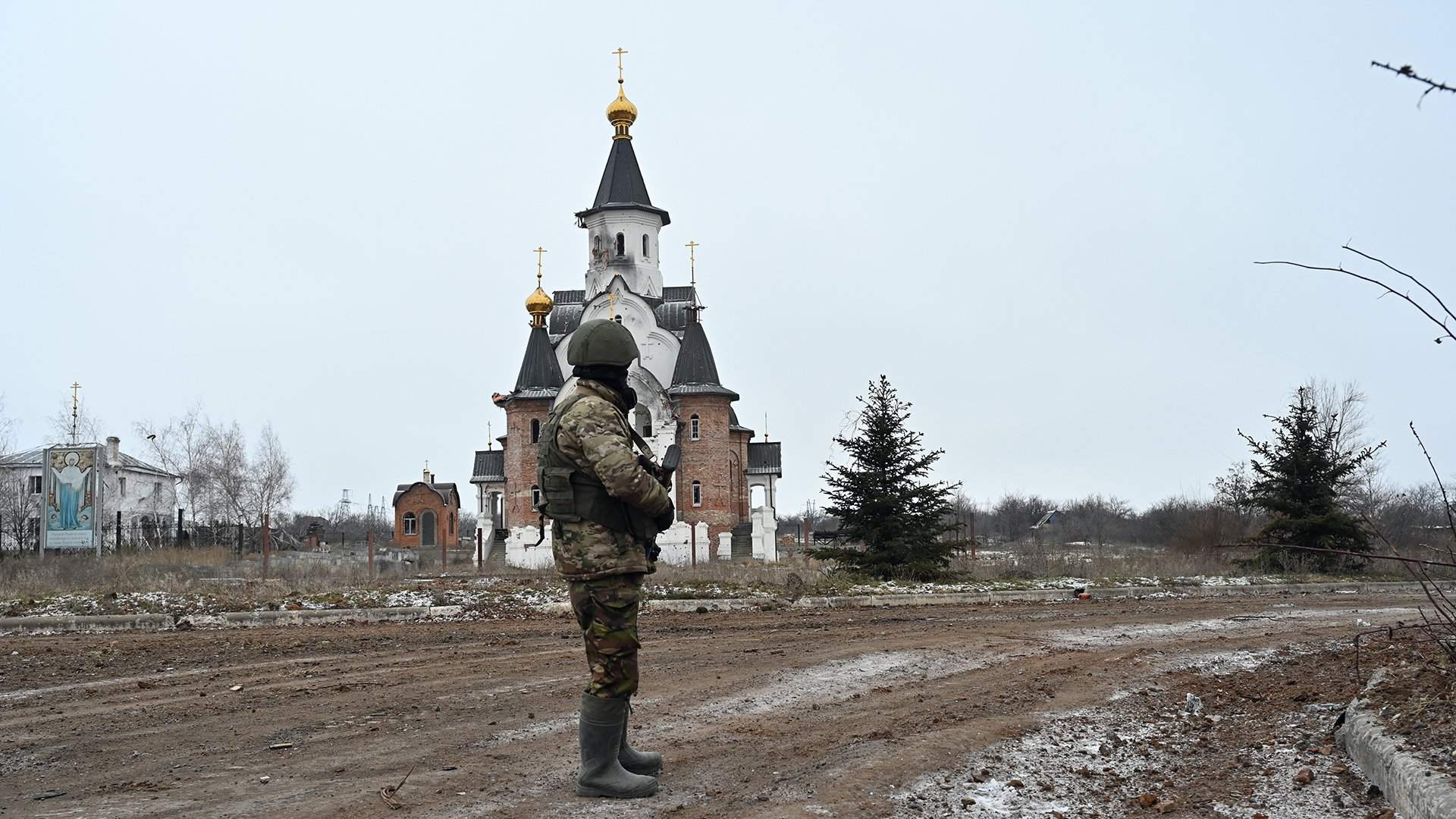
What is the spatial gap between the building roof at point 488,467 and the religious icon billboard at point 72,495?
25.9 meters

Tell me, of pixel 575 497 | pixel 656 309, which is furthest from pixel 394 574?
pixel 656 309

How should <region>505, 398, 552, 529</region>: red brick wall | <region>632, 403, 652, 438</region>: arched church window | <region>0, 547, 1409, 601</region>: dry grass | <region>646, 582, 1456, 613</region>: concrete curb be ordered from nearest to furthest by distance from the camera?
1. <region>646, 582, 1456, 613</region>: concrete curb
2. <region>0, 547, 1409, 601</region>: dry grass
3. <region>632, 403, 652, 438</region>: arched church window
4. <region>505, 398, 552, 529</region>: red brick wall

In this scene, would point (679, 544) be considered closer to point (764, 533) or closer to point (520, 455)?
point (764, 533)

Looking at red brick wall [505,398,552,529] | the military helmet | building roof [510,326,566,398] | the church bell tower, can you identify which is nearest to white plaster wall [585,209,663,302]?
the church bell tower

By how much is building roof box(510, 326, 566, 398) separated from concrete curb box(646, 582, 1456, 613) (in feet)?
97.8

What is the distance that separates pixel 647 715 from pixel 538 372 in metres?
41.1

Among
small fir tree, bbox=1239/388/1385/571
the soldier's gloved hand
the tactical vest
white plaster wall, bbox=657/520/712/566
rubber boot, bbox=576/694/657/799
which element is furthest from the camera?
white plaster wall, bbox=657/520/712/566

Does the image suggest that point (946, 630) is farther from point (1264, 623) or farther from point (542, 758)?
point (542, 758)

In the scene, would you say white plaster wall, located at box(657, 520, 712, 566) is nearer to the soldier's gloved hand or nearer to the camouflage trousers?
the soldier's gloved hand

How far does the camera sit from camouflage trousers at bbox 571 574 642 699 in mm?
5363

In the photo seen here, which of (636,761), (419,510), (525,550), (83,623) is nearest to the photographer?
(636,761)

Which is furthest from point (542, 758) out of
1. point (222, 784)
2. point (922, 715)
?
point (922, 715)

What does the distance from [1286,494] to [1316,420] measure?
2.46 metres

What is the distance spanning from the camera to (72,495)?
29.8 metres
